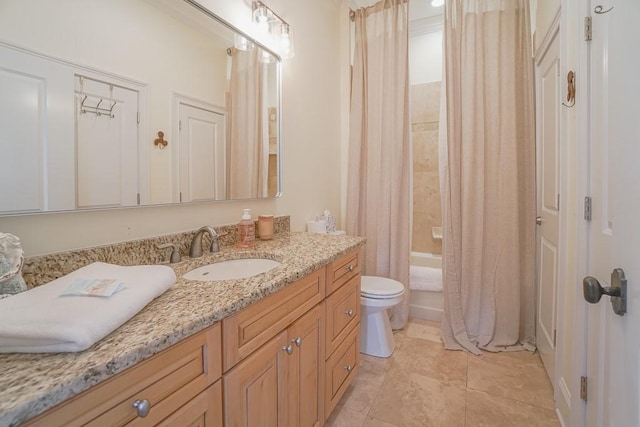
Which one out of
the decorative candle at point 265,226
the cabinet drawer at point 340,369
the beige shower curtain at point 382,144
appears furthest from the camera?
the beige shower curtain at point 382,144

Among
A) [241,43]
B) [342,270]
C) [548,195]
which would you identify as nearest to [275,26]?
[241,43]

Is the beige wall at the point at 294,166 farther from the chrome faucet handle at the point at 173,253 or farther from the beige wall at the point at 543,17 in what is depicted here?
the beige wall at the point at 543,17

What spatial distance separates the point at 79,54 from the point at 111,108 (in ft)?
0.54

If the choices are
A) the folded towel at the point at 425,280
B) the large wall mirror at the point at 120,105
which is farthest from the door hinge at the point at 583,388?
the large wall mirror at the point at 120,105

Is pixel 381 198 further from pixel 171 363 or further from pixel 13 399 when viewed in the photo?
pixel 13 399

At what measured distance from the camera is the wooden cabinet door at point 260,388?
31.5 inches

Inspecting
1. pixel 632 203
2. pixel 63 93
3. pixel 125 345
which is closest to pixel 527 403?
pixel 632 203

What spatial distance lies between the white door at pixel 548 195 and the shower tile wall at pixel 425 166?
1.12 meters

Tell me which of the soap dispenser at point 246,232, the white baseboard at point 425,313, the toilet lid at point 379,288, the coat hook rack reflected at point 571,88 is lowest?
the white baseboard at point 425,313

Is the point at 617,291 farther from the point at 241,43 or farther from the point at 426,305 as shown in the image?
the point at 426,305

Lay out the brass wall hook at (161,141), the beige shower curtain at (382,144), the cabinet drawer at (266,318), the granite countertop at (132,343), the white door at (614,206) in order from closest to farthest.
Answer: the granite countertop at (132,343) → the white door at (614,206) → the cabinet drawer at (266,318) → the brass wall hook at (161,141) → the beige shower curtain at (382,144)

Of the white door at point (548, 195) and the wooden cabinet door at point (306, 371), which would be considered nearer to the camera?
the wooden cabinet door at point (306, 371)

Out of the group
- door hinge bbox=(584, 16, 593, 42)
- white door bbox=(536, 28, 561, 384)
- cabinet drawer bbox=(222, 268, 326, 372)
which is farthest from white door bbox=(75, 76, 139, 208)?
white door bbox=(536, 28, 561, 384)

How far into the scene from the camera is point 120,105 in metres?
1.02
